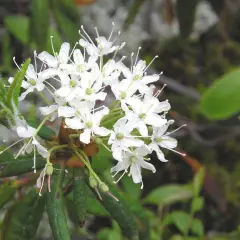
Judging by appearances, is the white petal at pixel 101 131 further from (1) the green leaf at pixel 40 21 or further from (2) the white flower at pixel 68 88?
(1) the green leaf at pixel 40 21

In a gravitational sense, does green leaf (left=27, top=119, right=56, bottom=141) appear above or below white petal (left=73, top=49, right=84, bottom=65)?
below

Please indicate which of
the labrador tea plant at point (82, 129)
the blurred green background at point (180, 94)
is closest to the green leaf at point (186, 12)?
the blurred green background at point (180, 94)

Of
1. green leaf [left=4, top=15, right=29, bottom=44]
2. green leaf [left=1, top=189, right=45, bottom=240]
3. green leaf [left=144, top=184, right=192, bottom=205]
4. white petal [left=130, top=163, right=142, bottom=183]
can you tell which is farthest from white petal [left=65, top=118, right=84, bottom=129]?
green leaf [left=4, top=15, right=29, bottom=44]

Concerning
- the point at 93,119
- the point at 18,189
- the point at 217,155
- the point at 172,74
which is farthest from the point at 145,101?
the point at 172,74

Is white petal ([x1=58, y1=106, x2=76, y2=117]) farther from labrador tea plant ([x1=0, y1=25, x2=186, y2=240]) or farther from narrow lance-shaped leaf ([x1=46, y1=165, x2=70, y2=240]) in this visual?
narrow lance-shaped leaf ([x1=46, y1=165, x2=70, y2=240])

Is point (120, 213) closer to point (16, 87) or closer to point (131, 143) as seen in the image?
point (131, 143)

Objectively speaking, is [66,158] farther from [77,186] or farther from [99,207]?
[99,207]

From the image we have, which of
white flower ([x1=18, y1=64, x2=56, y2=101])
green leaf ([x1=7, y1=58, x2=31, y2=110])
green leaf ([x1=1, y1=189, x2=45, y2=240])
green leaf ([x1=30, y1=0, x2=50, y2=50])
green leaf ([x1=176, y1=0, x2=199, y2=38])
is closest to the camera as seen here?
green leaf ([x1=7, y1=58, x2=31, y2=110])
